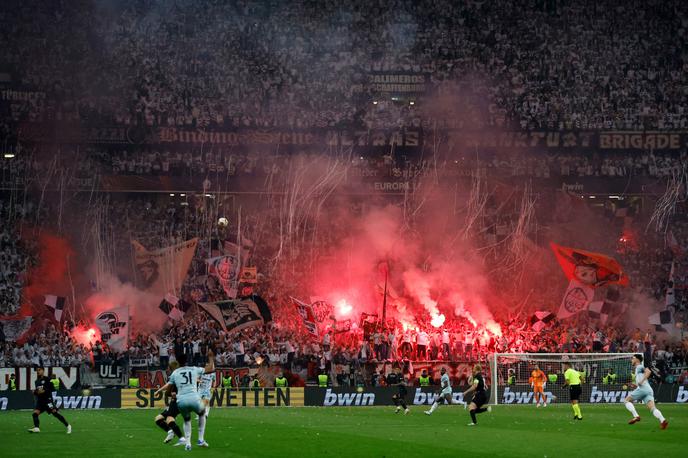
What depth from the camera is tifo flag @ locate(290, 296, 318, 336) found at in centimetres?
4244

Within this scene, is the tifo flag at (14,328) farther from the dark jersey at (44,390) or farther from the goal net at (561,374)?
the goal net at (561,374)

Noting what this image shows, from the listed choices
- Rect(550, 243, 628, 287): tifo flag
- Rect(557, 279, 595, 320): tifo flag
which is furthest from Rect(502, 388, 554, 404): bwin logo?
Rect(550, 243, 628, 287): tifo flag

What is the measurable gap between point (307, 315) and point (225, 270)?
4371 millimetres

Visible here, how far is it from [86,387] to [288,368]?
7.56m

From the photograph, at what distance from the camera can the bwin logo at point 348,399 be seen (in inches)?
1411

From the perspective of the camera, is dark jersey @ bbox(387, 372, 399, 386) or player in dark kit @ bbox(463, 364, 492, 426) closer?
player in dark kit @ bbox(463, 364, 492, 426)

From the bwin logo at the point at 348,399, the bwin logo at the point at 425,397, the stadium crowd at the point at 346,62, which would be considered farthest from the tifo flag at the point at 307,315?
the stadium crowd at the point at 346,62

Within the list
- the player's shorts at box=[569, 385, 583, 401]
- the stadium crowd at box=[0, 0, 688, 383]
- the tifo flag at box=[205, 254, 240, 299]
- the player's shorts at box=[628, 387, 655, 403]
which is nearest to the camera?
the player's shorts at box=[628, 387, 655, 403]

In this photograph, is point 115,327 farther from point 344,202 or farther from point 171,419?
point 171,419

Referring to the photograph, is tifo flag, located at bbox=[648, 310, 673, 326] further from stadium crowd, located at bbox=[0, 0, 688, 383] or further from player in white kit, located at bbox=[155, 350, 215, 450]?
player in white kit, located at bbox=[155, 350, 215, 450]

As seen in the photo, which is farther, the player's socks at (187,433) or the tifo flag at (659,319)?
the tifo flag at (659,319)

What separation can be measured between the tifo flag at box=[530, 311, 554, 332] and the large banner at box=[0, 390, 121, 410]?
61.5 ft

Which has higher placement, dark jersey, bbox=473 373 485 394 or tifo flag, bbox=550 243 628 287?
tifo flag, bbox=550 243 628 287

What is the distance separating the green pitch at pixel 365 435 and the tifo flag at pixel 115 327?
834cm
